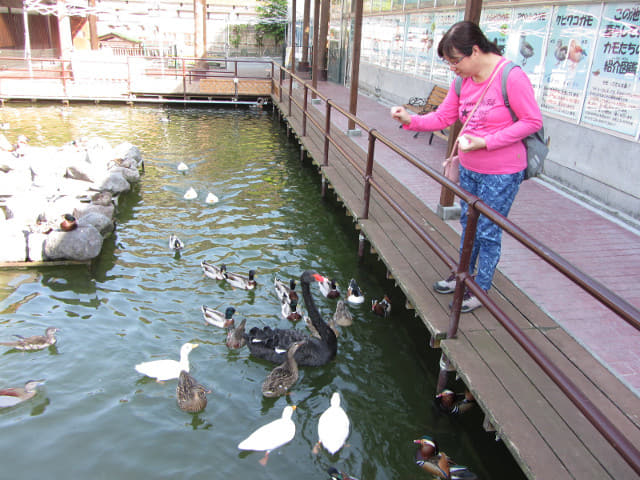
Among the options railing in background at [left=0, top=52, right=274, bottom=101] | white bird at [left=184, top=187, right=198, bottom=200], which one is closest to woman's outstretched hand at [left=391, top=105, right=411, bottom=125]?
white bird at [left=184, top=187, right=198, bottom=200]

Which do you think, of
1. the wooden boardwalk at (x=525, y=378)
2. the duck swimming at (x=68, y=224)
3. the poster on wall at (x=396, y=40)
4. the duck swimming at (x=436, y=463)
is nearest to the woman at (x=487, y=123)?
the wooden boardwalk at (x=525, y=378)

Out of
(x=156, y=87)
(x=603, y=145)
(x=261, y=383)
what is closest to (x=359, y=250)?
(x=261, y=383)

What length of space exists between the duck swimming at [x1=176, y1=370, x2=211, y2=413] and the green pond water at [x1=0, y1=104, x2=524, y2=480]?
0.22 ft

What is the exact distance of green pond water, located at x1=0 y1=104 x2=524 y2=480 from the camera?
375 centimetres

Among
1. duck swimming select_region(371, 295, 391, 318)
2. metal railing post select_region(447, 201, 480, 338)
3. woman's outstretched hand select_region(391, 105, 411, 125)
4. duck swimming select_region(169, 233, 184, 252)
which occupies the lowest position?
duck swimming select_region(371, 295, 391, 318)

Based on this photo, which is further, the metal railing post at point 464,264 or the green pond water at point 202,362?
the green pond water at point 202,362

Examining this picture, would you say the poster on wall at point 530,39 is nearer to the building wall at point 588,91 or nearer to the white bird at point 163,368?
the building wall at point 588,91

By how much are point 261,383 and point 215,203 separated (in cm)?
489

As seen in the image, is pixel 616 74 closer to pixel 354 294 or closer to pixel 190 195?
pixel 354 294

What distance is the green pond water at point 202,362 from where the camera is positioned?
3748mm

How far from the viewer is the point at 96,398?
4273 millimetres

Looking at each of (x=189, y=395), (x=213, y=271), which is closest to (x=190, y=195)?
(x=213, y=271)

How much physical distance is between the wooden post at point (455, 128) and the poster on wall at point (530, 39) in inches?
114

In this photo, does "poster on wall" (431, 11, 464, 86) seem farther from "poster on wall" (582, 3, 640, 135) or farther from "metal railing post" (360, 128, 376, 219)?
"metal railing post" (360, 128, 376, 219)
